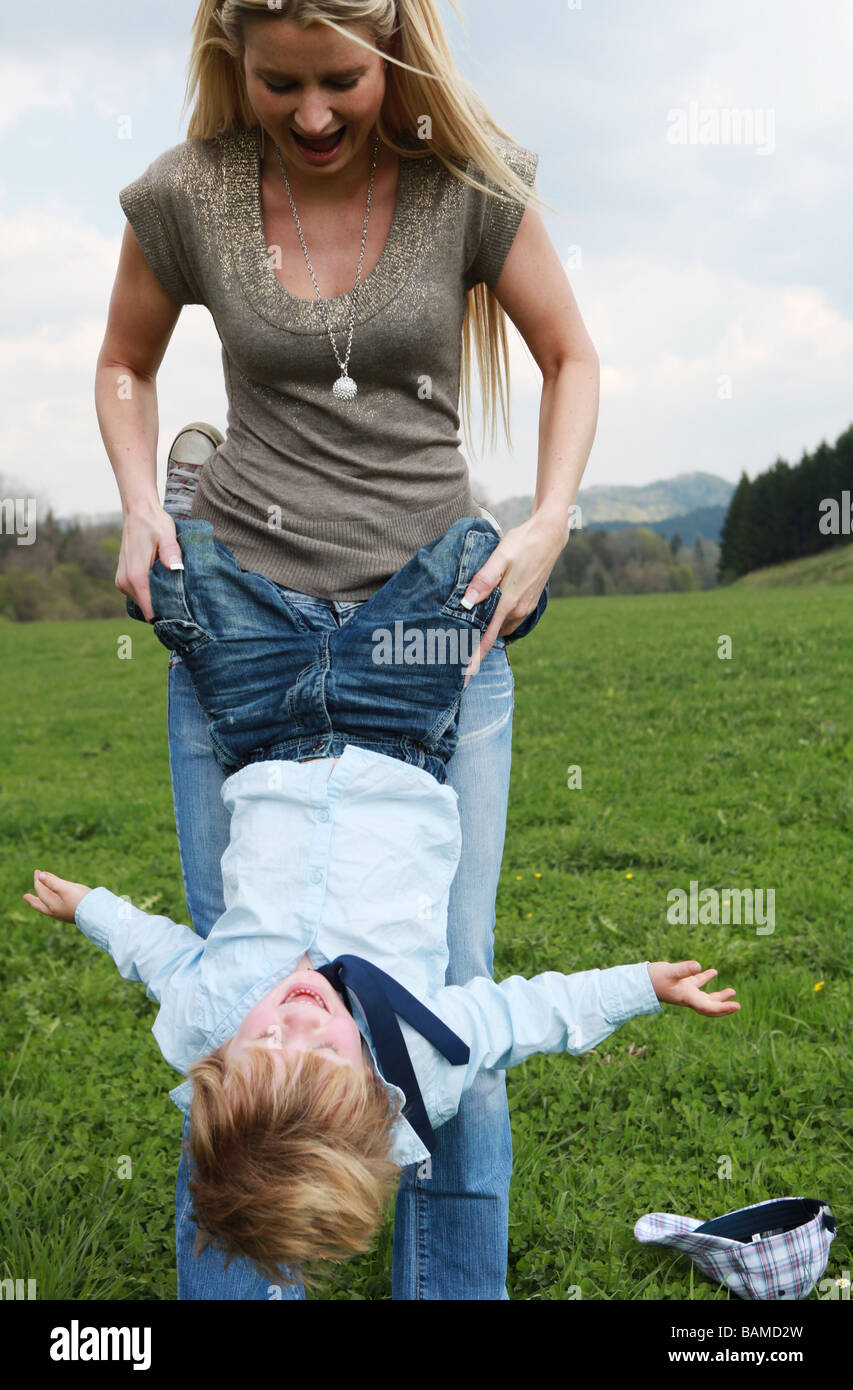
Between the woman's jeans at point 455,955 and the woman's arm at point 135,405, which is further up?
the woman's arm at point 135,405

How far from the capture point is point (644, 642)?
15.5 meters

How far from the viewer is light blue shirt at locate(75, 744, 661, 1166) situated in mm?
2158

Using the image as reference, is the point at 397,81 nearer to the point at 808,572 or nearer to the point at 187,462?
the point at 187,462

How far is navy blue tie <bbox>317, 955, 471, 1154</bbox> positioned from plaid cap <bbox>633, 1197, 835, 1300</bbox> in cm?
121

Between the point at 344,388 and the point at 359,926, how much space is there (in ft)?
3.33

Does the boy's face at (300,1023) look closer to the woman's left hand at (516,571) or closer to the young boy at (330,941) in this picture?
the young boy at (330,941)

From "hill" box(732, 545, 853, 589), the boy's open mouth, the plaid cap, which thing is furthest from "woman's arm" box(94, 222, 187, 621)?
"hill" box(732, 545, 853, 589)

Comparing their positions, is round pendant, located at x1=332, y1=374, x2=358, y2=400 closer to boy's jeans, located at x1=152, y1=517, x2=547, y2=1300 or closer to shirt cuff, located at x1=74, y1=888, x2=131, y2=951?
boy's jeans, located at x1=152, y1=517, x2=547, y2=1300

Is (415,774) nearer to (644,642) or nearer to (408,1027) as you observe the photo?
(408,1027)

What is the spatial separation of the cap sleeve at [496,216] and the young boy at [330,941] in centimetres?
52

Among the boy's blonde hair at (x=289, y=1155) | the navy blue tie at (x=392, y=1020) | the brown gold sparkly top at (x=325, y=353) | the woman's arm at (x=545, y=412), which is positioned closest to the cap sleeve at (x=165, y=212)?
the brown gold sparkly top at (x=325, y=353)

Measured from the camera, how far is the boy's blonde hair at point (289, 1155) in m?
2.09

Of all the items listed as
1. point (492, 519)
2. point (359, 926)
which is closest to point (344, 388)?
point (492, 519)
